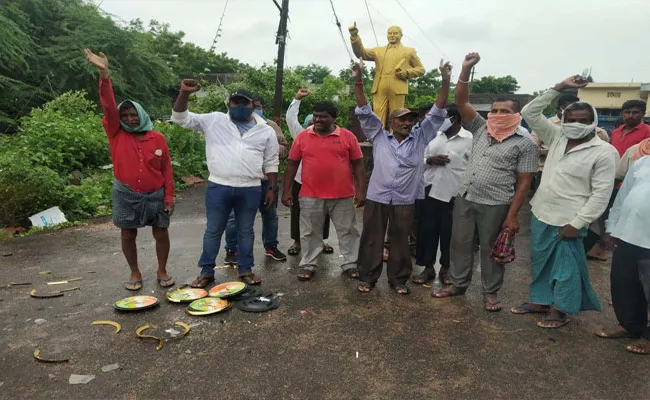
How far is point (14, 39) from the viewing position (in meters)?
11.9

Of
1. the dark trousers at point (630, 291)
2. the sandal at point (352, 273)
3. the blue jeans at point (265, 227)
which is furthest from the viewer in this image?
the blue jeans at point (265, 227)

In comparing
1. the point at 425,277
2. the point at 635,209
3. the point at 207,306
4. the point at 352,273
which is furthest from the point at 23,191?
the point at 635,209

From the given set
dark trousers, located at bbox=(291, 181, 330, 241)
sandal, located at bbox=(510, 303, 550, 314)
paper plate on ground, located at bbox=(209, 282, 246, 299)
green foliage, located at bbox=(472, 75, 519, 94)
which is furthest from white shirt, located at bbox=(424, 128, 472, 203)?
green foliage, located at bbox=(472, 75, 519, 94)

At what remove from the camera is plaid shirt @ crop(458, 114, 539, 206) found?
148 inches

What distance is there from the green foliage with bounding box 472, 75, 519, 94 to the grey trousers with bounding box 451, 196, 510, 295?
4650 cm

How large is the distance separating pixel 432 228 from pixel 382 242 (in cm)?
63

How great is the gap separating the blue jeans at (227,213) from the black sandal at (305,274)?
1.89 feet

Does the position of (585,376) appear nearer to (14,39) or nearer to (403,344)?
(403,344)

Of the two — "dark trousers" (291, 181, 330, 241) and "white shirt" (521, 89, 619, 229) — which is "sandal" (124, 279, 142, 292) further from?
"white shirt" (521, 89, 619, 229)

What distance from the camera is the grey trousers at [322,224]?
458 cm

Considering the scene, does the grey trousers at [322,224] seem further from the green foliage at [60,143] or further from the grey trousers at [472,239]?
the green foliage at [60,143]

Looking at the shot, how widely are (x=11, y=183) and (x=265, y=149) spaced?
455 cm

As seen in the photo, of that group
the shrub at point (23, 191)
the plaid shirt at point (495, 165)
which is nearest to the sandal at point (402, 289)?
the plaid shirt at point (495, 165)

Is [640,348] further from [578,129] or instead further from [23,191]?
[23,191]
